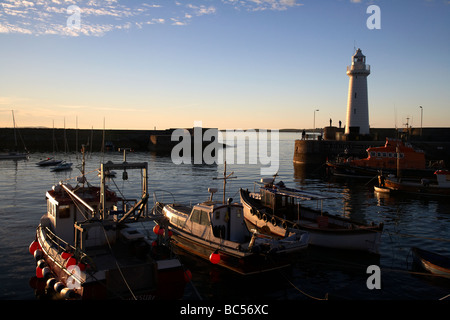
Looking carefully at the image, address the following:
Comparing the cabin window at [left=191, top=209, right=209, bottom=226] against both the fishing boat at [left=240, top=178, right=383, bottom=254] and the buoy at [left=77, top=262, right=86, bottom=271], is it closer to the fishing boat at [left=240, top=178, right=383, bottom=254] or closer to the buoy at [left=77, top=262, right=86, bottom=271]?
the fishing boat at [left=240, top=178, right=383, bottom=254]

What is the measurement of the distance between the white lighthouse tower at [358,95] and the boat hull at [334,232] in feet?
168

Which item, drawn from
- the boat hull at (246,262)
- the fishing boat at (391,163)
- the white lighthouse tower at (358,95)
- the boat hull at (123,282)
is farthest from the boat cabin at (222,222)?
the white lighthouse tower at (358,95)

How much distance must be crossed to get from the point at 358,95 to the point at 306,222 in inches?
2048

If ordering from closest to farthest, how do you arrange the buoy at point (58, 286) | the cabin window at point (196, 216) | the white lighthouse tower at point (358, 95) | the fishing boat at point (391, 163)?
the buoy at point (58, 286) < the cabin window at point (196, 216) < the fishing boat at point (391, 163) < the white lighthouse tower at point (358, 95)

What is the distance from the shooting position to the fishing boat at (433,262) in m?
16.7

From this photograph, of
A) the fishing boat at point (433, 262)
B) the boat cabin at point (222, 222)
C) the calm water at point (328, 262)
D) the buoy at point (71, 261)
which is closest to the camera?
the buoy at point (71, 261)

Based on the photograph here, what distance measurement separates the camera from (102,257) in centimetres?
1521

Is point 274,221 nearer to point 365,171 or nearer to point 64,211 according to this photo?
point 64,211

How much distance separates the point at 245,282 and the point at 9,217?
22.0 meters

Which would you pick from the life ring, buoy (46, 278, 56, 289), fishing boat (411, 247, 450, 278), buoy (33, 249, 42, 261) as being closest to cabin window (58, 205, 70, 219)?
buoy (33, 249, 42, 261)

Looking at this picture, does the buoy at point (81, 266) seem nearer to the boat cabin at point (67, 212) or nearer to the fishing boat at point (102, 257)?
the fishing boat at point (102, 257)

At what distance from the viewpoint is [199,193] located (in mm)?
42250

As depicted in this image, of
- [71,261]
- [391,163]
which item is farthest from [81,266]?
[391,163]

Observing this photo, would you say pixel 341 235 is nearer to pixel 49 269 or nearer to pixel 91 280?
pixel 91 280
